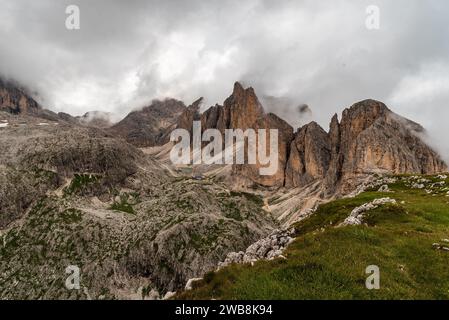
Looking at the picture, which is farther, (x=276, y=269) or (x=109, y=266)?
(x=109, y=266)

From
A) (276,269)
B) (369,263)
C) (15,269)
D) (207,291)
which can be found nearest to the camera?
(207,291)

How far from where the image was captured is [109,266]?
19038 cm

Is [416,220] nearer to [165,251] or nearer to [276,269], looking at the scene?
[276,269]

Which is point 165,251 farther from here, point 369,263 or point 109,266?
point 369,263

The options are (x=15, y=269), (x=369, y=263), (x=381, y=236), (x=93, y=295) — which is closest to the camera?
(x=369, y=263)

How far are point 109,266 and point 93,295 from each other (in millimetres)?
19227

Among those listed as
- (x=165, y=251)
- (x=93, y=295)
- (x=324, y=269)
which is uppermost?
(x=324, y=269)

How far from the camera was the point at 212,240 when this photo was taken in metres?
199

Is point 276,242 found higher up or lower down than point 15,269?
higher up
